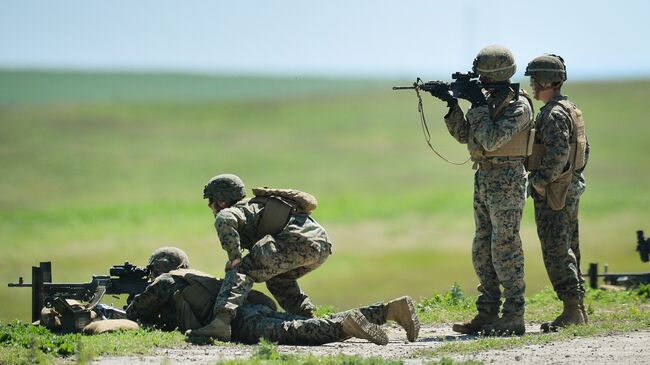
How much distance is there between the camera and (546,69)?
48.4 ft

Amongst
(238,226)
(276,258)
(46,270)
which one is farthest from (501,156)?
(46,270)

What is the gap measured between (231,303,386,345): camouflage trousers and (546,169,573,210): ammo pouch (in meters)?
2.25

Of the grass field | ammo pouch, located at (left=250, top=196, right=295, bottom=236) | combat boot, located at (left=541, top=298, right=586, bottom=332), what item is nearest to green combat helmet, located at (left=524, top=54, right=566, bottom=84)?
combat boot, located at (left=541, top=298, right=586, bottom=332)

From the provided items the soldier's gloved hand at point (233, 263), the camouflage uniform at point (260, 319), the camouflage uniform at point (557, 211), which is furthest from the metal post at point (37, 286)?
the camouflage uniform at point (557, 211)

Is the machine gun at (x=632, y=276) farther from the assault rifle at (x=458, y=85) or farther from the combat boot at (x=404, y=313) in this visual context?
the combat boot at (x=404, y=313)

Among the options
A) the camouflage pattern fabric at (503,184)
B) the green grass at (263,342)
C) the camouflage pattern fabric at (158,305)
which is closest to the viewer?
the green grass at (263,342)

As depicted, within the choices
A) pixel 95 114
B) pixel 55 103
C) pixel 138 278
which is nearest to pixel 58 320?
pixel 138 278

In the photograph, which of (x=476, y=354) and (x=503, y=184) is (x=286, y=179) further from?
(x=476, y=354)

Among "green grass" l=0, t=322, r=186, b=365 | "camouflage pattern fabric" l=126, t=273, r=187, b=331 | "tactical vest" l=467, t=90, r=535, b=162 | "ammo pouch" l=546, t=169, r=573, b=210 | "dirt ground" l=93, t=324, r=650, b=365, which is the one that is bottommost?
"dirt ground" l=93, t=324, r=650, b=365

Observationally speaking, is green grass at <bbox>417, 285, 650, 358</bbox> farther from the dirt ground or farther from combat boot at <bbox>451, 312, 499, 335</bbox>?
combat boot at <bbox>451, 312, 499, 335</bbox>

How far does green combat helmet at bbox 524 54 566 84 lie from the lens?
14750mm

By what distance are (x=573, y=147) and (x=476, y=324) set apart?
2163mm

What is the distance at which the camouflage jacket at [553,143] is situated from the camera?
570 inches

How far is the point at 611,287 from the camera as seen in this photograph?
20031 mm
